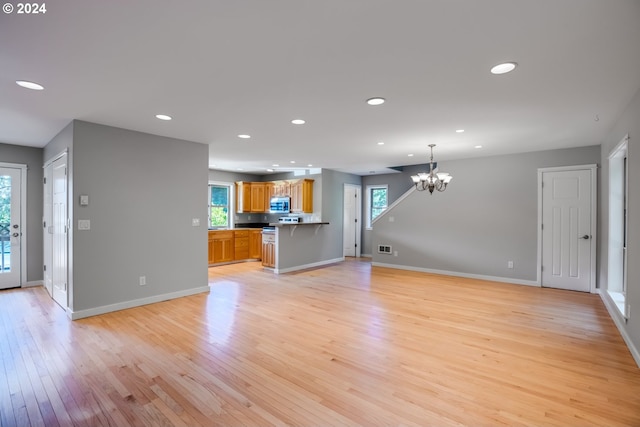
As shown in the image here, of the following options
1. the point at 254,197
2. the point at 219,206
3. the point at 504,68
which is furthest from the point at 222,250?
the point at 504,68

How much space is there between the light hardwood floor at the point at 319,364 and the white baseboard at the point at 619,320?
0.07m

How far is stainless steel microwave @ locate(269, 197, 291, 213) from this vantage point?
27.6 ft

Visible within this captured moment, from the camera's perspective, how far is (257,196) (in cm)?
890

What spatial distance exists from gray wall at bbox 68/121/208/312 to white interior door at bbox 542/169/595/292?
5923mm

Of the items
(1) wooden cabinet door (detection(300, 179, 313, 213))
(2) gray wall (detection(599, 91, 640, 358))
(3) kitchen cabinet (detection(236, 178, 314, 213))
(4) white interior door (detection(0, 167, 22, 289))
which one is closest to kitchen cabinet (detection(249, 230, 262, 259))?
(3) kitchen cabinet (detection(236, 178, 314, 213))

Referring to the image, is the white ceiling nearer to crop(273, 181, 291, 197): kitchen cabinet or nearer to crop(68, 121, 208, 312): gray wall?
crop(68, 121, 208, 312): gray wall

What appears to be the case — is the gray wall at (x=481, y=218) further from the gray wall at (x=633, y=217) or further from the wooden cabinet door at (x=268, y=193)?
the wooden cabinet door at (x=268, y=193)

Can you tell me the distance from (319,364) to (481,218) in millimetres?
4932

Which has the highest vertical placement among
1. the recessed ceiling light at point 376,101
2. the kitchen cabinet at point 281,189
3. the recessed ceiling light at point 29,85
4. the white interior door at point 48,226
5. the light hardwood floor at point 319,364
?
the recessed ceiling light at point 29,85

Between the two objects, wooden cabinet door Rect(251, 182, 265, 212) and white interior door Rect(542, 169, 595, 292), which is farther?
wooden cabinet door Rect(251, 182, 265, 212)

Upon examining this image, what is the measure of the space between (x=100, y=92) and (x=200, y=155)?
86.4 inches

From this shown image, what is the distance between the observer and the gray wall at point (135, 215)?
3.87 metres

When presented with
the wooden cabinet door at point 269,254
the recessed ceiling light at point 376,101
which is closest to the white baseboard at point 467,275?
the wooden cabinet door at point 269,254

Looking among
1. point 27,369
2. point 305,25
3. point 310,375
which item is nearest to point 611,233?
point 310,375
